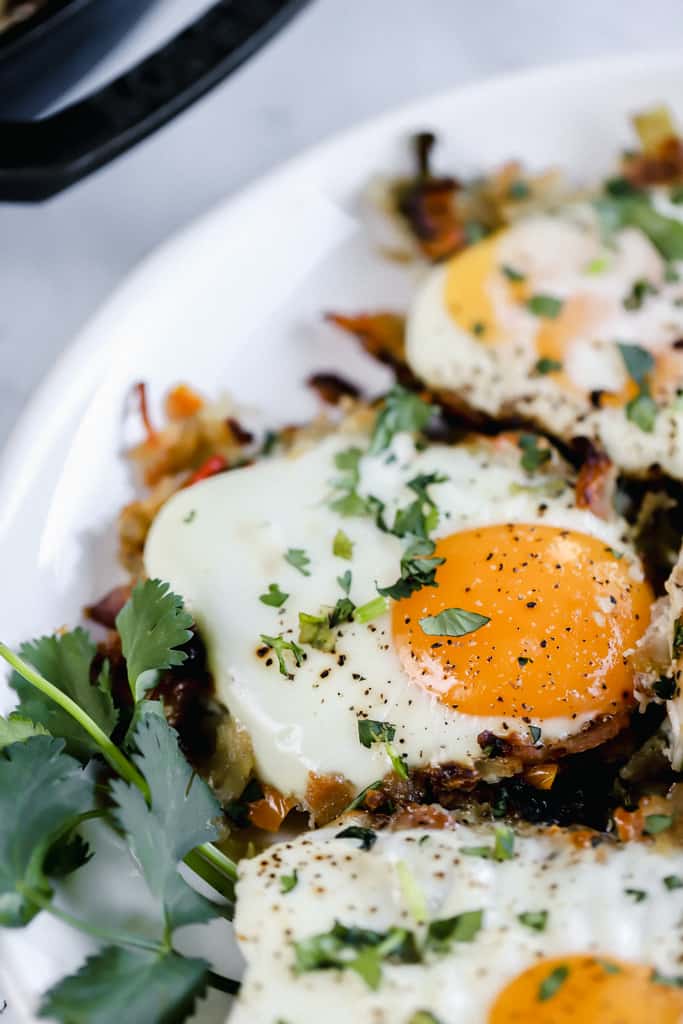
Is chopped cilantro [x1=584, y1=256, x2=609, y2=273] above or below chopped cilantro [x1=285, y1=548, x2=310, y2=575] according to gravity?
below

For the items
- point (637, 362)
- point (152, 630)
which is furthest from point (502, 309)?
point (152, 630)

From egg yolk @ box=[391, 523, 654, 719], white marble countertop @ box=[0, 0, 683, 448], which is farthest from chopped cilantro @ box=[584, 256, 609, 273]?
white marble countertop @ box=[0, 0, 683, 448]

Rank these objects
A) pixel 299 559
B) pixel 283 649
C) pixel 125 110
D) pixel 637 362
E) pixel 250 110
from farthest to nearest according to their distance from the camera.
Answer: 1. pixel 250 110
2. pixel 637 362
3. pixel 125 110
4. pixel 299 559
5. pixel 283 649

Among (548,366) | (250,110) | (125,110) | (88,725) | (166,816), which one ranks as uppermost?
(125,110)

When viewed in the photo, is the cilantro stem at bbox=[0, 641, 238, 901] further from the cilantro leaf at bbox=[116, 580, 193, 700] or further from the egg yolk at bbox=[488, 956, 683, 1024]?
the egg yolk at bbox=[488, 956, 683, 1024]

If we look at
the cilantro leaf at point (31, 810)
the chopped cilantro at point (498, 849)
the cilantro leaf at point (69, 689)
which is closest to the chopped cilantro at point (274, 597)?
the cilantro leaf at point (69, 689)

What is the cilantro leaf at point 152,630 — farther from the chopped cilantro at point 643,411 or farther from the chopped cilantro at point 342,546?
the chopped cilantro at point 643,411

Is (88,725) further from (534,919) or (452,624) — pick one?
(534,919)
